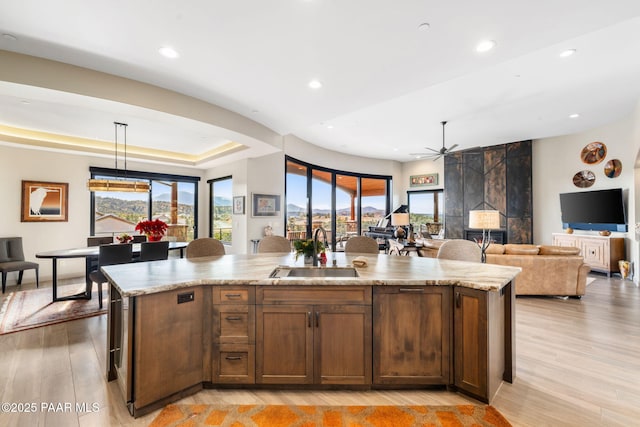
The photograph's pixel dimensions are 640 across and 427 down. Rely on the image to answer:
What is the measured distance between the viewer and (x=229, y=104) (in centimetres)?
397

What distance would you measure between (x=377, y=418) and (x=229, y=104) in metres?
3.93

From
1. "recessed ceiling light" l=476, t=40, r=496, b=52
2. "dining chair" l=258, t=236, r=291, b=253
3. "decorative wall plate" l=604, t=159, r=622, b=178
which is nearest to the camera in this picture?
"recessed ceiling light" l=476, t=40, r=496, b=52

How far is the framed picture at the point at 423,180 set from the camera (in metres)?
9.85

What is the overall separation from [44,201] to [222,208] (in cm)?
341

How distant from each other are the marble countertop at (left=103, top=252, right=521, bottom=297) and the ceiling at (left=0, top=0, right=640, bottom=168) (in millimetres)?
2002

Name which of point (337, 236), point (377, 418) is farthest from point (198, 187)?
point (377, 418)

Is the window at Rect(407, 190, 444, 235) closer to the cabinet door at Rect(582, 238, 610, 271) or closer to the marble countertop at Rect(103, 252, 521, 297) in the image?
the cabinet door at Rect(582, 238, 610, 271)

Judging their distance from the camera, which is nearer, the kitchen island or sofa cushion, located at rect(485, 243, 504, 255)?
the kitchen island

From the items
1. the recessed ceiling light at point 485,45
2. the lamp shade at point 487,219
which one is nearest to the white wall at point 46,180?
the recessed ceiling light at point 485,45

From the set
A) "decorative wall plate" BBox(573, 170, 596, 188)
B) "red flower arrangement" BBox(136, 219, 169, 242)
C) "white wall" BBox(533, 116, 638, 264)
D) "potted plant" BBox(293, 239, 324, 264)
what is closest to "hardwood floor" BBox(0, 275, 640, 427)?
"potted plant" BBox(293, 239, 324, 264)

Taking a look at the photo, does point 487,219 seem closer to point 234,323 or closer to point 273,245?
point 273,245

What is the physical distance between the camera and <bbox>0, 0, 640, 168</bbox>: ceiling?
2.15m

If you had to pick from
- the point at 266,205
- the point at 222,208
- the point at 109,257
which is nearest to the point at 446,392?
the point at 109,257

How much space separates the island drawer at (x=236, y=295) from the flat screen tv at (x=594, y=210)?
305 inches
